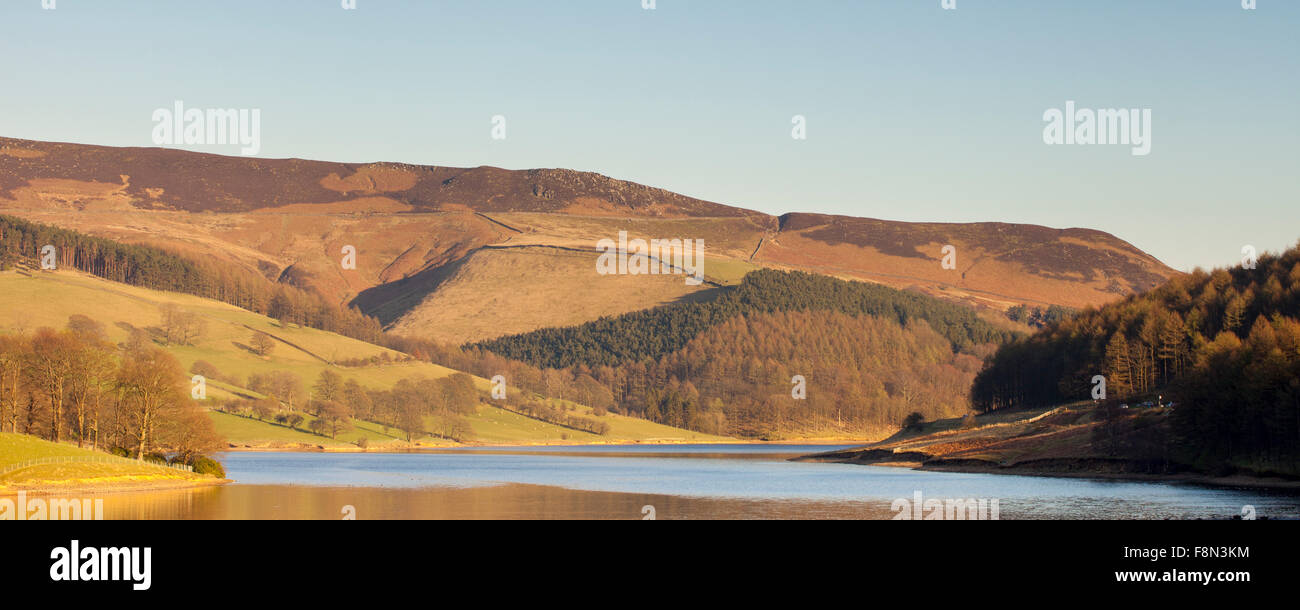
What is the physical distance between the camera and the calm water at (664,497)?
6378 cm

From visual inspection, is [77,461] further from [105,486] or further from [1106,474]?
[1106,474]

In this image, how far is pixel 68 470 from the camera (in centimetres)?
8100

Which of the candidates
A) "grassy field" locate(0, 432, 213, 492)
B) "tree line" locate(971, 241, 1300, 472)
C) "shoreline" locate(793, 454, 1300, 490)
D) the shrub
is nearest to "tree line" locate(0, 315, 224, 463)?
the shrub

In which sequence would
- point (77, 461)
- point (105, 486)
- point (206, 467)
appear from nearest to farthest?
1. point (105, 486)
2. point (77, 461)
3. point (206, 467)

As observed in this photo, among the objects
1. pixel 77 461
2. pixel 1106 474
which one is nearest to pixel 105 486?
pixel 77 461

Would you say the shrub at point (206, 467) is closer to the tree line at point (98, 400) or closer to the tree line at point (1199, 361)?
the tree line at point (98, 400)

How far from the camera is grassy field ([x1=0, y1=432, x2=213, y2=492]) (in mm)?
77562

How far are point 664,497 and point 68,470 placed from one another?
135ft

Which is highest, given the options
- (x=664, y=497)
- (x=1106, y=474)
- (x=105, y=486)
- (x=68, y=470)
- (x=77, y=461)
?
(x=77, y=461)

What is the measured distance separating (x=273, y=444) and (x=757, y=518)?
502 feet

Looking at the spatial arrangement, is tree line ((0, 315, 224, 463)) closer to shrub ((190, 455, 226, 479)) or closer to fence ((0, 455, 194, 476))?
shrub ((190, 455, 226, 479))

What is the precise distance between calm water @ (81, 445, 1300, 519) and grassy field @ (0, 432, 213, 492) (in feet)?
15.6

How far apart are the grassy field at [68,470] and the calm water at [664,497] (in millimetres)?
4749
